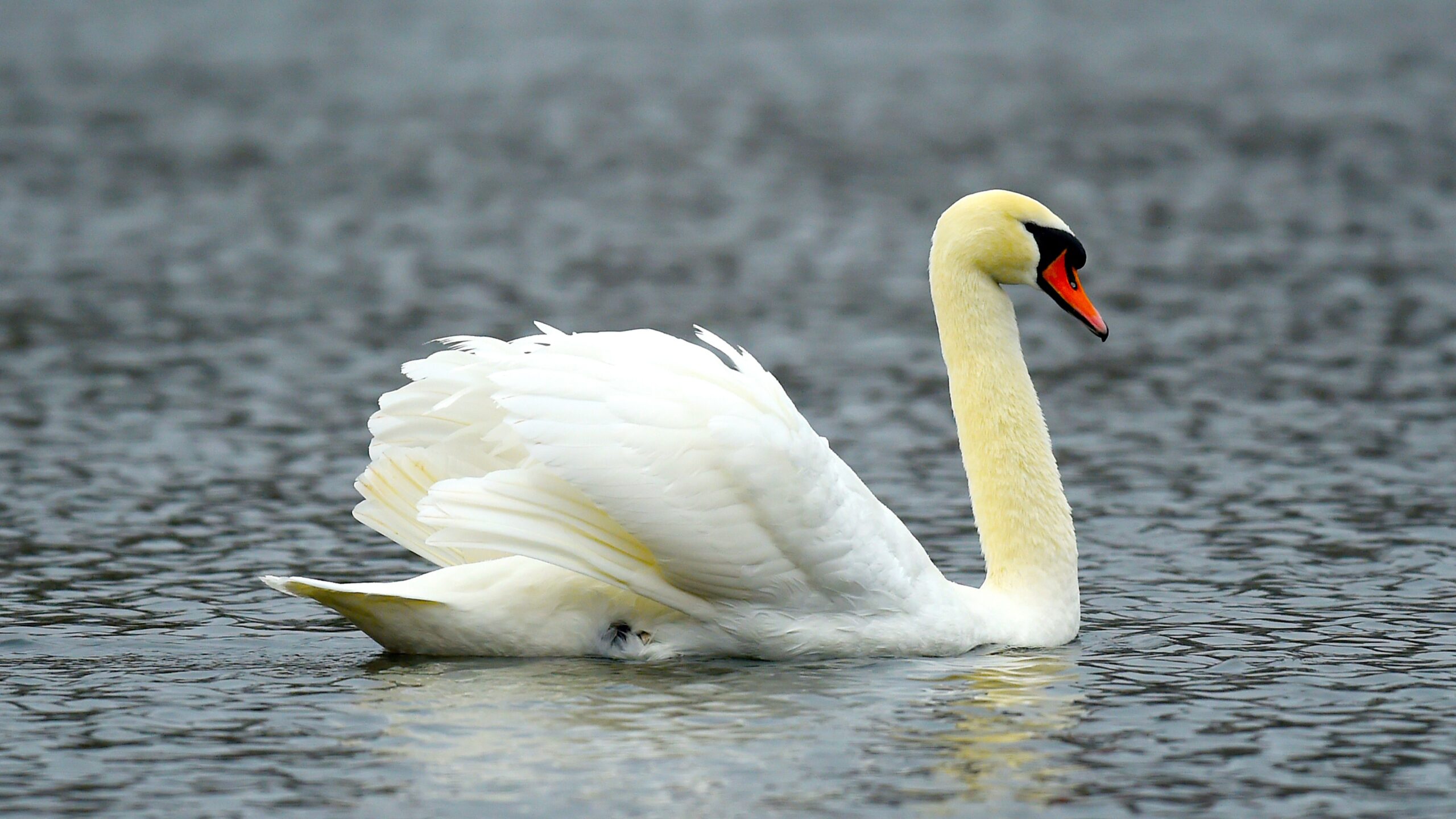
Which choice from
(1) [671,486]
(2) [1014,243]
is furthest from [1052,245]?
(1) [671,486]

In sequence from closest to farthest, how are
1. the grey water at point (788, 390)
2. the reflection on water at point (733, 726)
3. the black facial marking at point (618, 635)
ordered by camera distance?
the reflection on water at point (733, 726), the grey water at point (788, 390), the black facial marking at point (618, 635)

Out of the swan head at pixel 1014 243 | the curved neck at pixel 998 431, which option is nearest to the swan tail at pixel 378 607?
the curved neck at pixel 998 431

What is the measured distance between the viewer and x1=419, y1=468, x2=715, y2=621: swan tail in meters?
9.10

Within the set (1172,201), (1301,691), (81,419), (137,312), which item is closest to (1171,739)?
(1301,691)

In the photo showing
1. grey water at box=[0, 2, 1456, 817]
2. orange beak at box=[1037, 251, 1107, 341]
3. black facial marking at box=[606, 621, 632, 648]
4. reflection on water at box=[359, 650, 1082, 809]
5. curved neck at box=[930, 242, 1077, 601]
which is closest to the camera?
reflection on water at box=[359, 650, 1082, 809]

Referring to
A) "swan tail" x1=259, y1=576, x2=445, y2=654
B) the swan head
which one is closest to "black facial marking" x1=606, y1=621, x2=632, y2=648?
"swan tail" x1=259, y1=576, x2=445, y2=654

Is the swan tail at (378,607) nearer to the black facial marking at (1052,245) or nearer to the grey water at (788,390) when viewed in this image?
the grey water at (788,390)

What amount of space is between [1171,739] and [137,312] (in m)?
14.6

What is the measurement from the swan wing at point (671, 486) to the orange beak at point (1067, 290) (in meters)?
1.65

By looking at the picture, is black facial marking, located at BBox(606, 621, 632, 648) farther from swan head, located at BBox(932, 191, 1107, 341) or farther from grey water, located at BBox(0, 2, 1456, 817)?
swan head, located at BBox(932, 191, 1107, 341)

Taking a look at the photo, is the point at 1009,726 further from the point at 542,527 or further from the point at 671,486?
the point at 542,527

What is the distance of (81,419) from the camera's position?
16.1 metres

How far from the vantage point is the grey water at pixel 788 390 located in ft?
27.2

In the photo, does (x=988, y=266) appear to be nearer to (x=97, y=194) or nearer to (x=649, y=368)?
(x=649, y=368)
